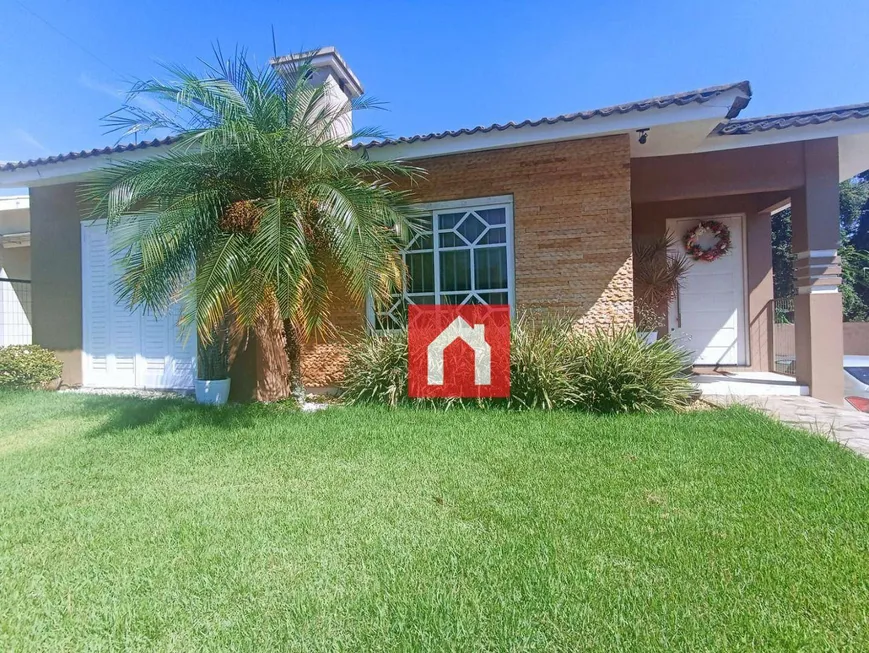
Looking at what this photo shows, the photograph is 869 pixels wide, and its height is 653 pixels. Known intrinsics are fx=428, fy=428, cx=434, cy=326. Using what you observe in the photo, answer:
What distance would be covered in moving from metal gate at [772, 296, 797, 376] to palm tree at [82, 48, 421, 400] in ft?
→ 25.8

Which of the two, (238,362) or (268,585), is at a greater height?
(238,362)

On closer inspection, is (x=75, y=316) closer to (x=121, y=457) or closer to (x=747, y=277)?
(x=121, y=457)

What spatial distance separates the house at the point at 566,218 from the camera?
639 cm

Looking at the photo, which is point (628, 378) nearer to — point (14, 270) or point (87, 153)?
point (87, 153)

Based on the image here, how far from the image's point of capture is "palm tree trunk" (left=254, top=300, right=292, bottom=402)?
7246 millimetres

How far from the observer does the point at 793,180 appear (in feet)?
22.0

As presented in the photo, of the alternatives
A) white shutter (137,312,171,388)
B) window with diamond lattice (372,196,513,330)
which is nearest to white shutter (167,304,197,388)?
white shutter (137,312,171,388)

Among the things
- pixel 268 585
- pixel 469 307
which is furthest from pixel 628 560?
pixel 469 307

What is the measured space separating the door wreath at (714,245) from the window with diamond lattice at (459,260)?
15.1 feet

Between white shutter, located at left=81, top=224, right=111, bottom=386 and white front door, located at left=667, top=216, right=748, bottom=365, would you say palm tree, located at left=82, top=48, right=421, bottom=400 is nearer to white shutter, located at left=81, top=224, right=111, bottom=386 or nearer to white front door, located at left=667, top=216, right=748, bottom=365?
white shutter, located at left=81, top=224, right=111, bottom=386

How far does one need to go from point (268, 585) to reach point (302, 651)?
1.82 ft

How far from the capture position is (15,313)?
31.3 ft

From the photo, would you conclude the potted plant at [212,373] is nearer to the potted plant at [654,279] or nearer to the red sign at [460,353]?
the red sign at [460,353]

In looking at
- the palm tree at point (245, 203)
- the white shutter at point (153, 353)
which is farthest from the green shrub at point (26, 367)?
the palm tree at point (245, 203)
